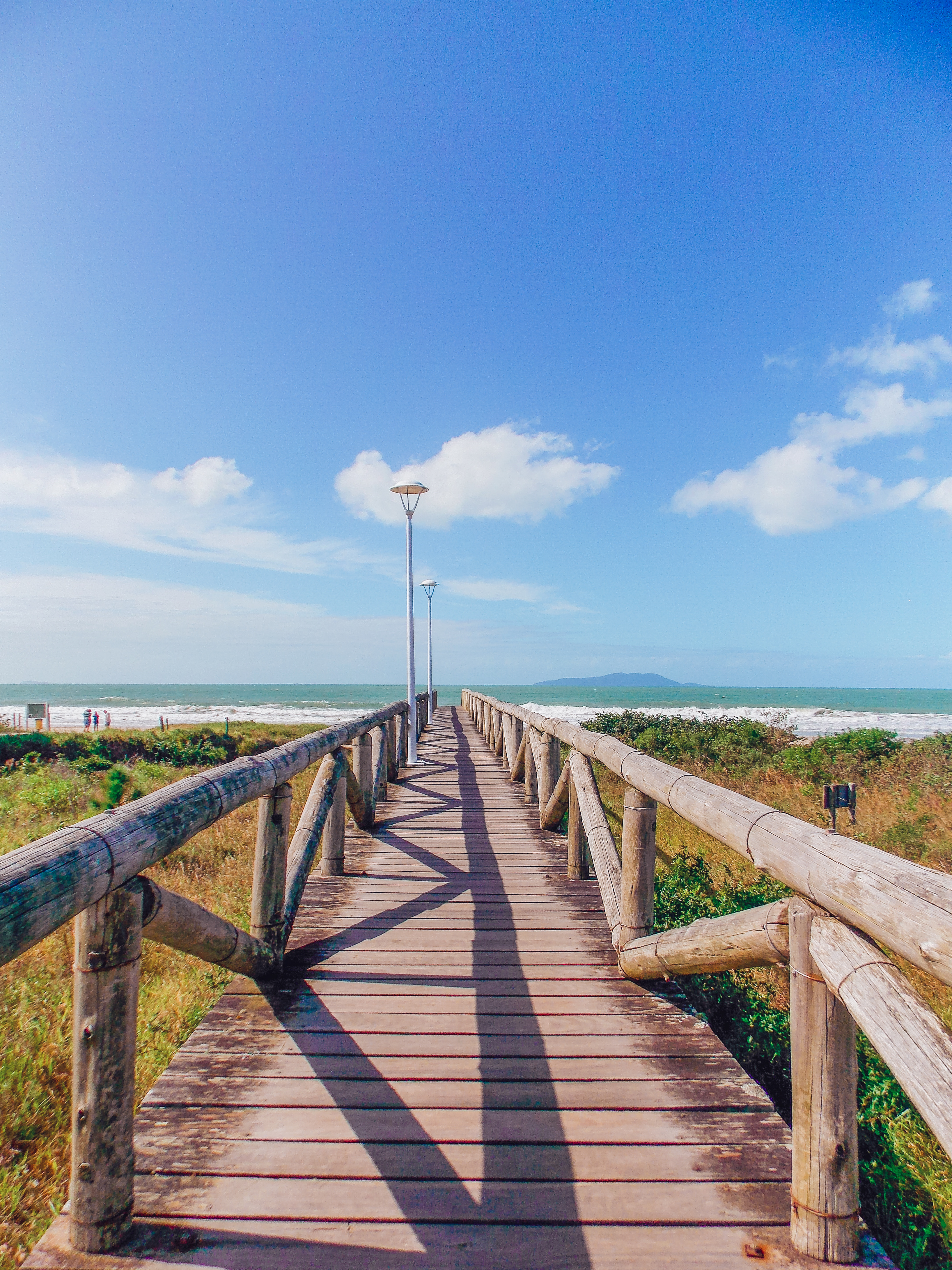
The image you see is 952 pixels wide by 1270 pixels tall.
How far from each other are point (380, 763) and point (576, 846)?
8.99 ft

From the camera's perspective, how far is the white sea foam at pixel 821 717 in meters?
41.8

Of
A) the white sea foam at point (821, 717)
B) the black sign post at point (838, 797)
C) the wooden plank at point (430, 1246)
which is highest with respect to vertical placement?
the black sign post at point (838, 797)

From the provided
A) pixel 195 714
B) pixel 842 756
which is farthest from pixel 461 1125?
pixel 195 714

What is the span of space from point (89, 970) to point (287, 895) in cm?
170

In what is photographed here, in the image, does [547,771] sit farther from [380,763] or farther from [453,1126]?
[453,1126]

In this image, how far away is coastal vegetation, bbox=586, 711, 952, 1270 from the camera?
2447 millimetres

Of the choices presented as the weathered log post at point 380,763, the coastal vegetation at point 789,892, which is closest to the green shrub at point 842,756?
the coastal vegetation at point 789,892

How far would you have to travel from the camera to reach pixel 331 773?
159 inches

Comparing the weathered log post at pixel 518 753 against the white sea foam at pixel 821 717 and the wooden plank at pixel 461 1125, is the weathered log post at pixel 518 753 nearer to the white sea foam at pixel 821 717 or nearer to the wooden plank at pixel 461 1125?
the wooden plank at pixel 461 1125

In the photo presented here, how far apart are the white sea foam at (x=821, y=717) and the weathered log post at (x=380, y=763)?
28.1 m

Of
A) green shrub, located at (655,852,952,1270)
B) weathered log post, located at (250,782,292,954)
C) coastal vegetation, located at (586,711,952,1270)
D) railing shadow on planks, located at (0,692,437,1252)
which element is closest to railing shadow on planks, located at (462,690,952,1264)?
green shrub, located at (655,852,952,1270)

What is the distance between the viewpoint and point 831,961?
1.46m

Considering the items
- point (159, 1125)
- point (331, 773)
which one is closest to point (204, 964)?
point (331, 773)

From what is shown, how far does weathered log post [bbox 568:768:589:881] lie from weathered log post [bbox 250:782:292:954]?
215cm
